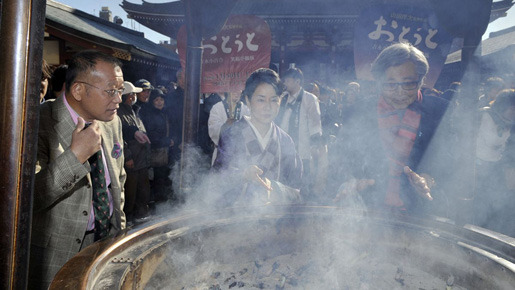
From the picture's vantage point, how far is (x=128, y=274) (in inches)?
56.1

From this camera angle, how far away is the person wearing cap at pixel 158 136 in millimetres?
5094

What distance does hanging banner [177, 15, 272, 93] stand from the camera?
5.15m

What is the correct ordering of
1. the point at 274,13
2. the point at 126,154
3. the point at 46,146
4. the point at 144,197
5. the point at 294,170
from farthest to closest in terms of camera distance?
1. the point at 274,13
2. the point at 144,197
3. the point at 126,154
4. the point at 294,170
5. the point at 46,146

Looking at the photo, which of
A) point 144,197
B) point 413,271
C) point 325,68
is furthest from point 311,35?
point 413,271

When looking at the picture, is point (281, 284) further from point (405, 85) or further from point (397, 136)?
point (405, 85)

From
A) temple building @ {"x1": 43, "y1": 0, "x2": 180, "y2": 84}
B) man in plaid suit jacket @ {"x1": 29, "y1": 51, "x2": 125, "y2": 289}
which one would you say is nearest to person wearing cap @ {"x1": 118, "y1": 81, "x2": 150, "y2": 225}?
man in plaid suit jacket @ {"x1": 29, "y1": 51, "x2": 125, "y2": 289}

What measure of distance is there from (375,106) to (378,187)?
613 millimetres

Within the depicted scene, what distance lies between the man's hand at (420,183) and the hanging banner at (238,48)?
332cm

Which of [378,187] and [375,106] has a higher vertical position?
[375,106]

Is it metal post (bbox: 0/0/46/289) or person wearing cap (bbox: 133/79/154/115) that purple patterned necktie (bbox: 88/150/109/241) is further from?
person wearing cap (bbox: 133/79/154/115)

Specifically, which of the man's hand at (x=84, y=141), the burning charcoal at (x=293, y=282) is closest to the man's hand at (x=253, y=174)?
the burning charcoal at (x=293, y=282)

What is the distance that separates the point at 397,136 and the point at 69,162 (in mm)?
2078

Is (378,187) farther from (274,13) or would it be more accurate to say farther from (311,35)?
(311,35)

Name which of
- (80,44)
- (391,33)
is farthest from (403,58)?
(80,44)
